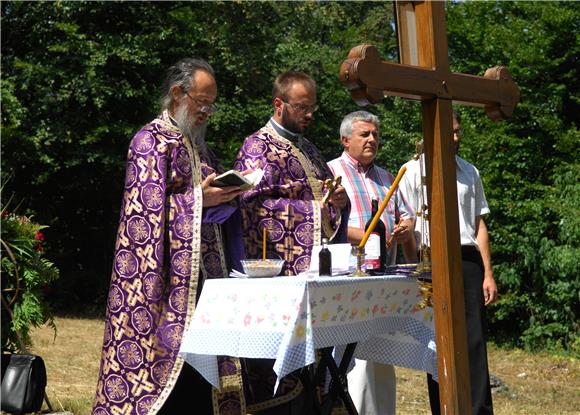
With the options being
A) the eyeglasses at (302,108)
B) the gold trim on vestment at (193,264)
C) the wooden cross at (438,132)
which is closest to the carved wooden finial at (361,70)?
the wooden cross at (438,132)

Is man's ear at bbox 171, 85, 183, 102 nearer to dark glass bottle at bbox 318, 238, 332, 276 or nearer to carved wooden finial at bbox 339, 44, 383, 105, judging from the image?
dark glass bottle at bbox 318, 238, 332, 276

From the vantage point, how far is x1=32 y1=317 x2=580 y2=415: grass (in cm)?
724

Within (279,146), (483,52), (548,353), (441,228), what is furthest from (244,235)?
(483,52)

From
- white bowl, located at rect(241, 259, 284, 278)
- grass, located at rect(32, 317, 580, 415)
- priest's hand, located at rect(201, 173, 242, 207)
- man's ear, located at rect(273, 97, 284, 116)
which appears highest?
man's ear, located at rect(273, 97, 284, 116)

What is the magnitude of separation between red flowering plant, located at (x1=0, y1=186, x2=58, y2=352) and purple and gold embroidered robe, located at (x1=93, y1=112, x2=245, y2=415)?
1.36 m

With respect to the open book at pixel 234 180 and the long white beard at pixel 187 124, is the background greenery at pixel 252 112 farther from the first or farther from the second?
the open book at pixel 234 180

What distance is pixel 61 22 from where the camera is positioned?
47.5ft

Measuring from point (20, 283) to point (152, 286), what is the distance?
165cm

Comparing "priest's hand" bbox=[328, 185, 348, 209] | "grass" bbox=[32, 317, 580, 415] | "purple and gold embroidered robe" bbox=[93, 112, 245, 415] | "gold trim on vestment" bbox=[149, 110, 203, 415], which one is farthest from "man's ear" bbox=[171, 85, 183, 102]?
"grass" bbox=[32, 317, 580, 415]

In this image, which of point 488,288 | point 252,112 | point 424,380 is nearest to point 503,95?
point 488,288

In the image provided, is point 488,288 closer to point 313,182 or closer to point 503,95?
point 313,182

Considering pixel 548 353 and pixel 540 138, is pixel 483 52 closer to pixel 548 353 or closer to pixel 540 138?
pixel 540 138

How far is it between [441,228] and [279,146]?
170 centimetres

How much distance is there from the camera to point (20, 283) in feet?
19.6
